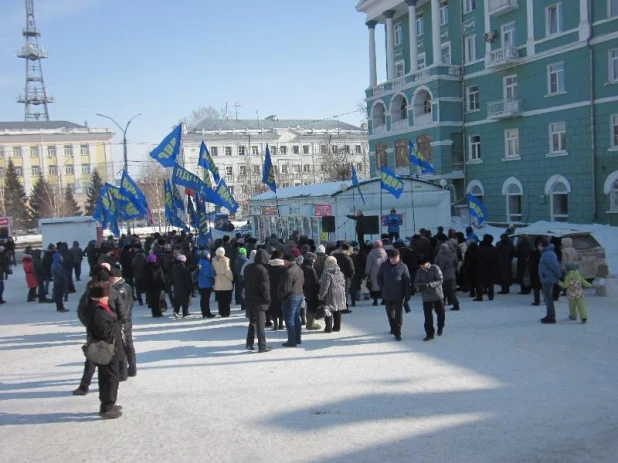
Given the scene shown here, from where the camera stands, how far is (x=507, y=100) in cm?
3525

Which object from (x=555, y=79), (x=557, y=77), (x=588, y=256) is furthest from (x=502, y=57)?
(x=588, y=256)

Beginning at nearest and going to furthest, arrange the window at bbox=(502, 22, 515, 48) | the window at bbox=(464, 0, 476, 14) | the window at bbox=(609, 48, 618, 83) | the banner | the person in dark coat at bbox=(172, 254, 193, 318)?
the person in dark coat at bbox=(172, 254, 193, 318) < the banner < the window at bbox=(609, 48, 618, 83) < the window at bbox=(502, 22, 515, 48) < the window at bbox=(464, 0, 476, 14)

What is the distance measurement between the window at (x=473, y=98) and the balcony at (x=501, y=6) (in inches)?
185

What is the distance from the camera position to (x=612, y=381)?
756 centimetres

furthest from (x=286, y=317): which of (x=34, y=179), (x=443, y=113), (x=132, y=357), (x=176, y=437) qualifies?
(x=34, y=179)

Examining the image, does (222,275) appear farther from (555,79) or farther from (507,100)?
(507,100)

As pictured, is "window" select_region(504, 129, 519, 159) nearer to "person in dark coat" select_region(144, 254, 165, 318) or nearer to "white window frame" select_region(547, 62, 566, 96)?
"white window frame" select_region(547, 62, 566, 96)

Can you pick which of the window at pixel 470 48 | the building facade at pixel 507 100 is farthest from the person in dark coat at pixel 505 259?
the window at pixel 470 48

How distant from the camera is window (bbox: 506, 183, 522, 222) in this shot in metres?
35.4

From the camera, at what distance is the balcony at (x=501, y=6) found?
1355 inches

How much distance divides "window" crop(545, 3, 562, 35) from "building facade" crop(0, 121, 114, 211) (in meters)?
70.8

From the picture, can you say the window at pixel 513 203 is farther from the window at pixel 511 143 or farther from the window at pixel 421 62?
the window at pixel 421 62

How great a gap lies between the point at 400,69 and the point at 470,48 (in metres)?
7.93

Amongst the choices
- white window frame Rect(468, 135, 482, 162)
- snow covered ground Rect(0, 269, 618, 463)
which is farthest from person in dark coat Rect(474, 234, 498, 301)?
white window frame Rect(468, 135, 482, 162)
